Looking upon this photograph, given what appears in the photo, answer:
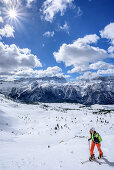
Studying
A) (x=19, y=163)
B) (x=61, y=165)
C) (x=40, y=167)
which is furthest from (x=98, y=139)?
(x=19, y=163)

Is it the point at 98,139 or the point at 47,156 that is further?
the point at 47,156

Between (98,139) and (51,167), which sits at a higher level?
(98,139)

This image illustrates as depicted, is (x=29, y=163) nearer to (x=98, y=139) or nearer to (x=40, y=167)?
(x=40, y=167)

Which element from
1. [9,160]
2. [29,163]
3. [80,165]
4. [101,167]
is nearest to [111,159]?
[101,167]

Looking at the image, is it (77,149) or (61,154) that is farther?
(77,149)

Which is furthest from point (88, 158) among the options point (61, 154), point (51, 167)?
point (51, 167)

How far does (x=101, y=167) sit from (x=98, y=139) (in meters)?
2.04

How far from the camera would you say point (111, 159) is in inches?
409

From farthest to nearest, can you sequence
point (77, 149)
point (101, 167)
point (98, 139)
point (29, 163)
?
point (77, 149) → point (98, 139) → point (29, 163) → point (101, 167)

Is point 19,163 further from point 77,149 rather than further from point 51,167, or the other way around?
point 77,149

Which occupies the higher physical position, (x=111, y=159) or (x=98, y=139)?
(x=98, y=139)

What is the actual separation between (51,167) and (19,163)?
2.55 m

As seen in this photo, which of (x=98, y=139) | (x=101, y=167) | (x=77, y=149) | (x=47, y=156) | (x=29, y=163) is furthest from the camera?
(x=77, y=149)

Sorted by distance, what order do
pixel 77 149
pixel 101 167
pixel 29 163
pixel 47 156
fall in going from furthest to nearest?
pixel 77 149 < pixel 47 156 < pixel 29 163 < pixel 101 167
